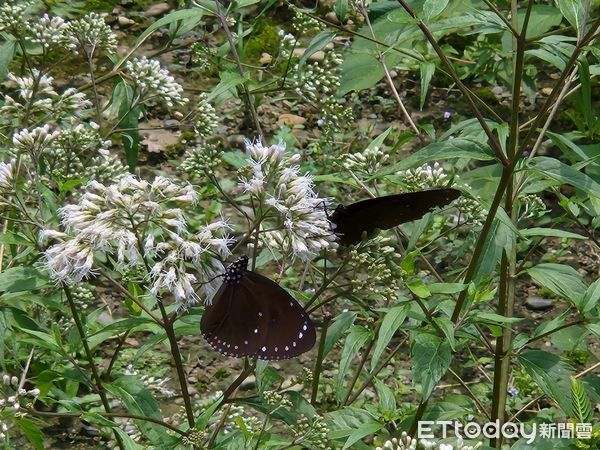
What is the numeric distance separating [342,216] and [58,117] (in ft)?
5.86

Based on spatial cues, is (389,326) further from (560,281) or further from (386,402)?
(560,281)

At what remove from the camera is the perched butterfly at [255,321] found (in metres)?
3.07

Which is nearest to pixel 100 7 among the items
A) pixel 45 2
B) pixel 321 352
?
pixel 45 2

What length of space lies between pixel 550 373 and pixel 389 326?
0.78 m

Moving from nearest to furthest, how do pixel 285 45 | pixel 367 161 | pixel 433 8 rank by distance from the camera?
pixel 433 8 → pixel 367 161 → pixel 285 45

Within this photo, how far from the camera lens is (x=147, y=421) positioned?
127 inches

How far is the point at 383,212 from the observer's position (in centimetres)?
296

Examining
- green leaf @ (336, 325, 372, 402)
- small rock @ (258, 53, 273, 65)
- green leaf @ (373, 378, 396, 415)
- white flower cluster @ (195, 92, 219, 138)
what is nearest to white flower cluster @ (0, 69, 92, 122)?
white flower cluster @ (195, 92, 219, 138)

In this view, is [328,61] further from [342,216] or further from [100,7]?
[100,7]

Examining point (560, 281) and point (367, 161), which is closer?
point (560, 281)

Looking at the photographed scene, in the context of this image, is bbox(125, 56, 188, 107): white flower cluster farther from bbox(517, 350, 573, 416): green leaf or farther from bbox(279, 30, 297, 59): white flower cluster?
bbox(517, 350, 573, 416): green leaf

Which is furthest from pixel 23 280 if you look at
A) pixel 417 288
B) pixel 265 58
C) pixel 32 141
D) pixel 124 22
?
pixel 124 22

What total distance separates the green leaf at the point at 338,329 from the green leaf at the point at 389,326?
0.46 meters

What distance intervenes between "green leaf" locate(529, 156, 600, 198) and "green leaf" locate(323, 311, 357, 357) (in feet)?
2.91
